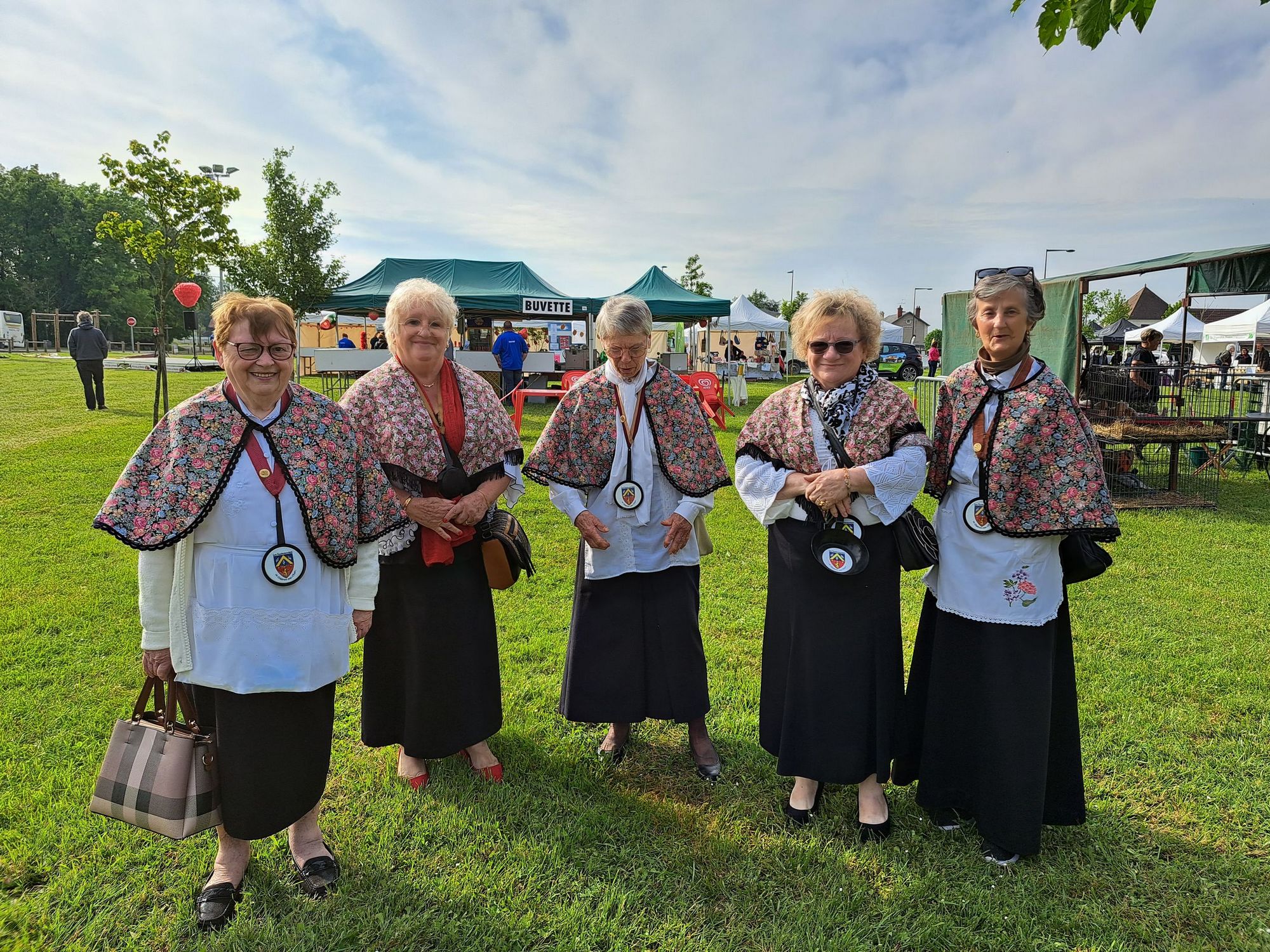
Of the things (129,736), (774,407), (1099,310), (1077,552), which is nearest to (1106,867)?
Result: (1077,552)

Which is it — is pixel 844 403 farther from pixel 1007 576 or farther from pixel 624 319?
pixel 624 319

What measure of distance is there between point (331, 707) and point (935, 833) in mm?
2214

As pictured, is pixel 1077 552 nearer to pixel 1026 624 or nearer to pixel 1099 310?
pixel 1026 624

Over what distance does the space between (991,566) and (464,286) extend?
17.3m

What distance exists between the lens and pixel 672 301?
1759 cm

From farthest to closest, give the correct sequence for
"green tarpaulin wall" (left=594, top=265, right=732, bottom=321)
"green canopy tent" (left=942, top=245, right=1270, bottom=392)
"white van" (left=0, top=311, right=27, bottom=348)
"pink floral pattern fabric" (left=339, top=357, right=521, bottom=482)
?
"white van" (left=0, top=311, right=27, bottom=348) → "green tarpaulin wall" (left=594, top=265, right=732, bottom=321) → "green canopy tent" (left=942, top=245, right=1270, bottom=392) → "pink floral pattern fabric" (left=339, top=357, right=521, bottom=482)

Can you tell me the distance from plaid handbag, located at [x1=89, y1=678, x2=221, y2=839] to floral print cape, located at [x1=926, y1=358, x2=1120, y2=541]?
8.51 feet

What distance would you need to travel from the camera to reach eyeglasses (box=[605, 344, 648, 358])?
3.10 meters

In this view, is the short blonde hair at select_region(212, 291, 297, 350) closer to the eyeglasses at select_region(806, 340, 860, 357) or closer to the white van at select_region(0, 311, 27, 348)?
the eyeglasses at select_region(806, 340, 860, 357)

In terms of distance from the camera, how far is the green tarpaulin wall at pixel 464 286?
1689cm

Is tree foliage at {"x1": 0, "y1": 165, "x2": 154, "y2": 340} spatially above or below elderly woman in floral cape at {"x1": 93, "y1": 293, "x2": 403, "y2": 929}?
above

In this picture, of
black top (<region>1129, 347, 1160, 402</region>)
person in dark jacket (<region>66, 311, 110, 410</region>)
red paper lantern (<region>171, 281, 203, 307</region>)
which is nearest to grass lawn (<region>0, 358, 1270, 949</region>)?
black top (<region>1129, 347, 1160, 402</region>)

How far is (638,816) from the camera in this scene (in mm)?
2957

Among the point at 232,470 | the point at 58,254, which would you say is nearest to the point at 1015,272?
the point at 232,470
